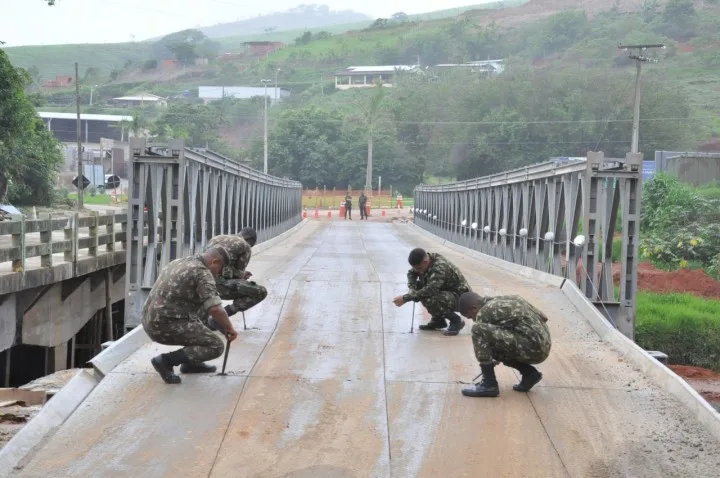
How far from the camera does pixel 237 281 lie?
1196 cm

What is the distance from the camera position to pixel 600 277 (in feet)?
47.2

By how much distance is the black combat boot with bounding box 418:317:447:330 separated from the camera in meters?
12.3

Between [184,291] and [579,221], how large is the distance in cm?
991

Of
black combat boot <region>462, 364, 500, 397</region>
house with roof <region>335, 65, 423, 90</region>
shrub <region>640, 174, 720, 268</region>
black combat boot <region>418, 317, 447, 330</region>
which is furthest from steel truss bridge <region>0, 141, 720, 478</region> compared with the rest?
house with roof <region>335, 65, 423, 90</region>

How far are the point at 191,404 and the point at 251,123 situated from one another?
130632 mm

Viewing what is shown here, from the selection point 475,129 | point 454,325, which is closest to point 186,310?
point 454,325

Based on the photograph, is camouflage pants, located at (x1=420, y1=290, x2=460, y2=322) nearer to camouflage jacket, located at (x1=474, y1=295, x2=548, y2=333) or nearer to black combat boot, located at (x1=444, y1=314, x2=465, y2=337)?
black combat boot, located at (x1=444, y1=314, x2=465, y2=337)

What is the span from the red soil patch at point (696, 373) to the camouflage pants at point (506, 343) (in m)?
7.75

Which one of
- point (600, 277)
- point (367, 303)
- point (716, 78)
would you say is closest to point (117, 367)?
point (367, 303)

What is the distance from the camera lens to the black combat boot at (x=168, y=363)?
925 centimetres

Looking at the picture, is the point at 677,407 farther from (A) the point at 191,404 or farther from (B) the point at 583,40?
(B) the point at 583,40

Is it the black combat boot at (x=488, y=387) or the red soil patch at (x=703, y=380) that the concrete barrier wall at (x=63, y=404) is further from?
the red soil patch at (x=703, y=380)

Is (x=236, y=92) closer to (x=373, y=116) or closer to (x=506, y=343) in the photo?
(x=373, y=116)

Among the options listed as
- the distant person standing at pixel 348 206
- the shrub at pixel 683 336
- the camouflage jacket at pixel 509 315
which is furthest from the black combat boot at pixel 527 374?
the distant person standing at pixel 348 206
